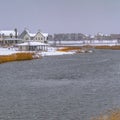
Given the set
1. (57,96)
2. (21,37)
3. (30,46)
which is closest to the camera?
(57,96)

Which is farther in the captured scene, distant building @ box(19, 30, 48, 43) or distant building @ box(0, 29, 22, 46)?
distant building @ box(0, 29, 22, 46)

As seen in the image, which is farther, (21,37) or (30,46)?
(21,37)

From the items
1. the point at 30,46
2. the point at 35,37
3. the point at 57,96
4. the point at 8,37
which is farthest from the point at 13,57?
the point at 8,37

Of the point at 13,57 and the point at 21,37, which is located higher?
the point at 21,37

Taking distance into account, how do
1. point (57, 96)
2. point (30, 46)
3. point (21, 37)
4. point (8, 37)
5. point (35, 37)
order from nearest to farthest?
point (57, 96) < point (30, 46) < point (35, 37) < point (21, 37) < point (8, 37)

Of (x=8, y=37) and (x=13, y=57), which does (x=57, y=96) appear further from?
(x=8, y=37)

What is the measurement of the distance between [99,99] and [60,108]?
4098 mm

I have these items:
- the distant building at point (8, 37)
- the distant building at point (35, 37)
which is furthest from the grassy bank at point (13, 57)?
the distant building at point (8, 37)

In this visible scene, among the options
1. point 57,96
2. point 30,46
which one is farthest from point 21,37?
point 57,96

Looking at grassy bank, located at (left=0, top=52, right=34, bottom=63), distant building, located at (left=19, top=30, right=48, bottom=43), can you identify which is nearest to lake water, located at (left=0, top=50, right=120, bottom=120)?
grassy bank, located at (left=0, top=52, right=34, bottom=63)

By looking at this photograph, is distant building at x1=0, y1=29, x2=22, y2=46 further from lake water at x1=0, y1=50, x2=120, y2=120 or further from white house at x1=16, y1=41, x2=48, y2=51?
lake water at x1=0, y1=50, x2=120, y2=120

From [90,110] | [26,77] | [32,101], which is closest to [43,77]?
[26,77]

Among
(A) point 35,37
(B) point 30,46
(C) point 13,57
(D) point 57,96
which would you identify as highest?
(A) point 35,37

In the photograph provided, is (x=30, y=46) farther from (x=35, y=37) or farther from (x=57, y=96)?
(x=57, y=96)
